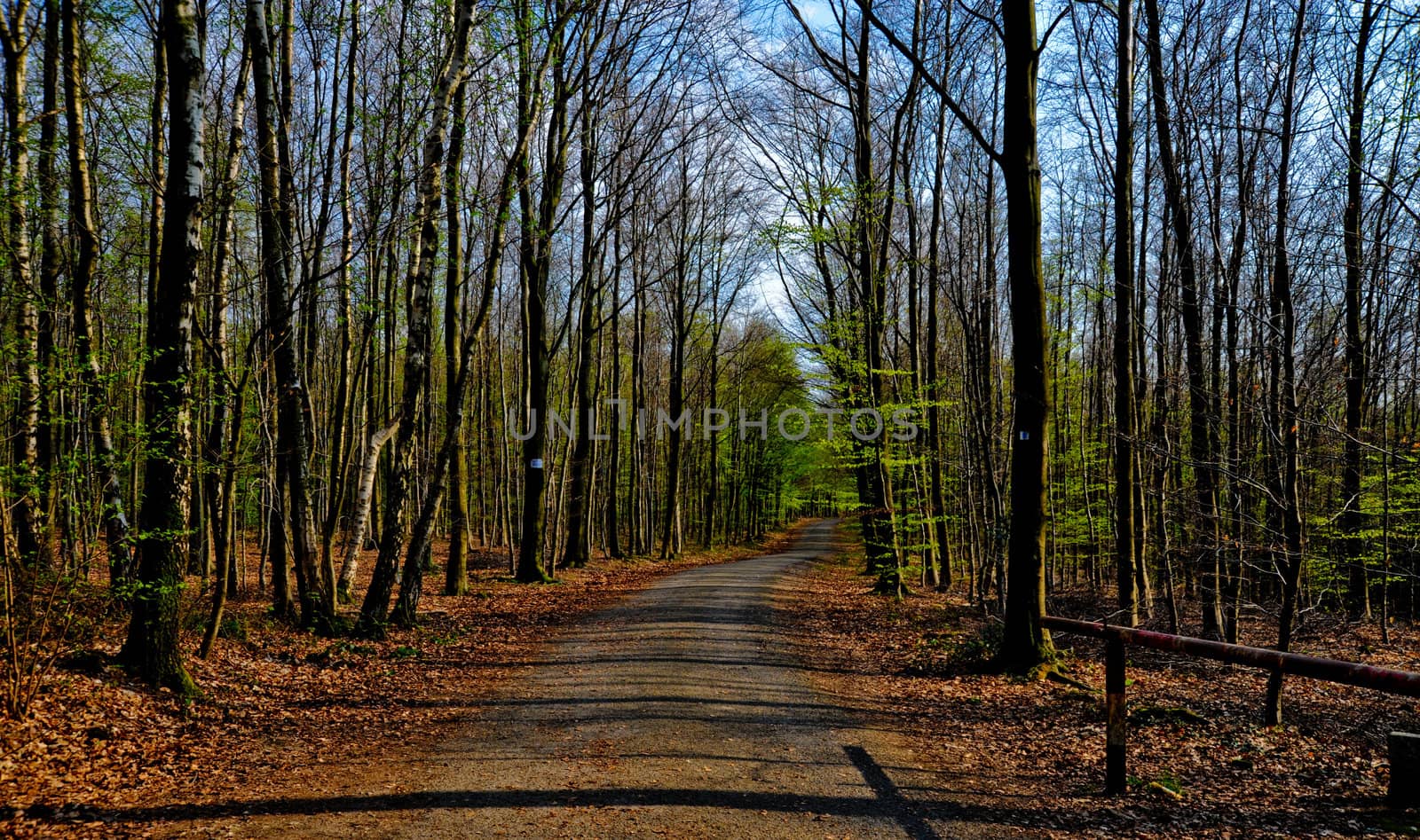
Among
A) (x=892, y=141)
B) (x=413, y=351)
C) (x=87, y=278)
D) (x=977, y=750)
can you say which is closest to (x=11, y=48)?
(x=87, y=278)

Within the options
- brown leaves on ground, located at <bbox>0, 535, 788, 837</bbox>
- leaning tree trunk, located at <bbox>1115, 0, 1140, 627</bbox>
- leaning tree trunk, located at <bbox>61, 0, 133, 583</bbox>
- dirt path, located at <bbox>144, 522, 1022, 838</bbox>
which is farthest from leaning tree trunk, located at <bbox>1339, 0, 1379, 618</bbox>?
leaning tree trunk, located at <bbox>61, 0, 133, 583</bbox>

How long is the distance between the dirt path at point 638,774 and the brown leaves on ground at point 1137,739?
0.49 meters

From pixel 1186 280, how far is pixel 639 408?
16.1m

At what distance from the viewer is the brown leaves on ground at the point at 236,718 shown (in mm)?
4387

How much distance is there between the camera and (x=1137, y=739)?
18.6 feet

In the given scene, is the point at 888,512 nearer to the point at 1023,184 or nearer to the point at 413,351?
the point at 1023,184

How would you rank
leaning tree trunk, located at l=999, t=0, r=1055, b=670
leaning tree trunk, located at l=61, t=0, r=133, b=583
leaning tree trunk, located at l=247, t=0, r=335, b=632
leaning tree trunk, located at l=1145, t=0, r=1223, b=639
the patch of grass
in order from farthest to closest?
leaning tree trunk, located at l=1145, t=0, r=1223, b=639
leaning tree trunk, located at l=247, t=0, r=335, b=632
the patch of grass
leaning tree trunk, located at l=999, t=0, r=1055, b=670
leaning tree trunk, located at l=61, t=0, r=133, b=583

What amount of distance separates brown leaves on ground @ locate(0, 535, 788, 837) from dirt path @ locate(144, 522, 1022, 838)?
0.39 m

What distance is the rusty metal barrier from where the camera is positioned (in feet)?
10.9

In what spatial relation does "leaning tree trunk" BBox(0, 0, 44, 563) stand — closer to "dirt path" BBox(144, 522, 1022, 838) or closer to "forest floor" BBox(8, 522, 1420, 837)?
"forest floor" BBox(8, 522, 1420, 837)

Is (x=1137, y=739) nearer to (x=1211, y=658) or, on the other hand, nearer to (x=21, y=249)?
(x=1211, y=658)

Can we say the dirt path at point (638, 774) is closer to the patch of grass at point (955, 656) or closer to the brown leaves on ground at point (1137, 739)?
the brown leaves on ground at point (1137, 739)

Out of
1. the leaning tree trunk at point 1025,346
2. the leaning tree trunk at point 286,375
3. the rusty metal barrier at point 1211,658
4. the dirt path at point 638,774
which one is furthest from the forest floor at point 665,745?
the leaning tree trunk at point 1025,346

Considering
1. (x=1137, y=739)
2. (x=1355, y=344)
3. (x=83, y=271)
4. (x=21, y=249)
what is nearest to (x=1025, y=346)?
(x=1137, y=739)
